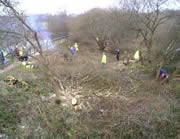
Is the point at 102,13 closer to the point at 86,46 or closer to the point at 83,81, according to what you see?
the point at 86,46

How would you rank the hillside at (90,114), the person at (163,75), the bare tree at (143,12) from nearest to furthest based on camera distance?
1. the hillside at (90,114)
2. the person at (163,75)
3. the bare tree at (143,12)

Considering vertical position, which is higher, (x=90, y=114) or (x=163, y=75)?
(x=163, y=75)

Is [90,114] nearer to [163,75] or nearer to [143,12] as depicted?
[163,75]

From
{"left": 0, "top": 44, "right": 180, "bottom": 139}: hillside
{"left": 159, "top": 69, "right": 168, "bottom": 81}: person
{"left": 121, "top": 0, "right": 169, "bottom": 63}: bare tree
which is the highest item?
{"left": 121, "top": 0, "right": 169, "bottom": 63}: bare tree

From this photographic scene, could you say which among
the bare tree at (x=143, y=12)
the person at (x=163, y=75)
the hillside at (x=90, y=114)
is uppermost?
the bare tree at (x=143, y=12)

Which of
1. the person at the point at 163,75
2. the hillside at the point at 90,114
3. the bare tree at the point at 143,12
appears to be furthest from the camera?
the bare tree at the point at 143,12

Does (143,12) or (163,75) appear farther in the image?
(143,12)

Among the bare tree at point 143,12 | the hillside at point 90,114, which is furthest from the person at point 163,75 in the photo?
the bare tree at point 143,12

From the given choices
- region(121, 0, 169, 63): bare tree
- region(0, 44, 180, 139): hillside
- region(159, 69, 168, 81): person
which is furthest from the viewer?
region(121, 0, 169, 63): bare tree

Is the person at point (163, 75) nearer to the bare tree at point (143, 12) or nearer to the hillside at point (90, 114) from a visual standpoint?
the hillside at point (90, 114)

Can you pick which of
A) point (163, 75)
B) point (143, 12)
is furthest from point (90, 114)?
point (143, 12)

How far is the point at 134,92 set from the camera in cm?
622

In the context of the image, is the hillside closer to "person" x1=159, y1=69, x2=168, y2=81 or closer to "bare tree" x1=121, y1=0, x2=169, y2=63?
"person" x1=159, y1=69, x2=168, y2=81

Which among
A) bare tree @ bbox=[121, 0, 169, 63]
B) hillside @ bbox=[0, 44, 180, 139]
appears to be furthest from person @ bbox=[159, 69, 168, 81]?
bare tree @ bbox=[121, 0, 169, 63]
